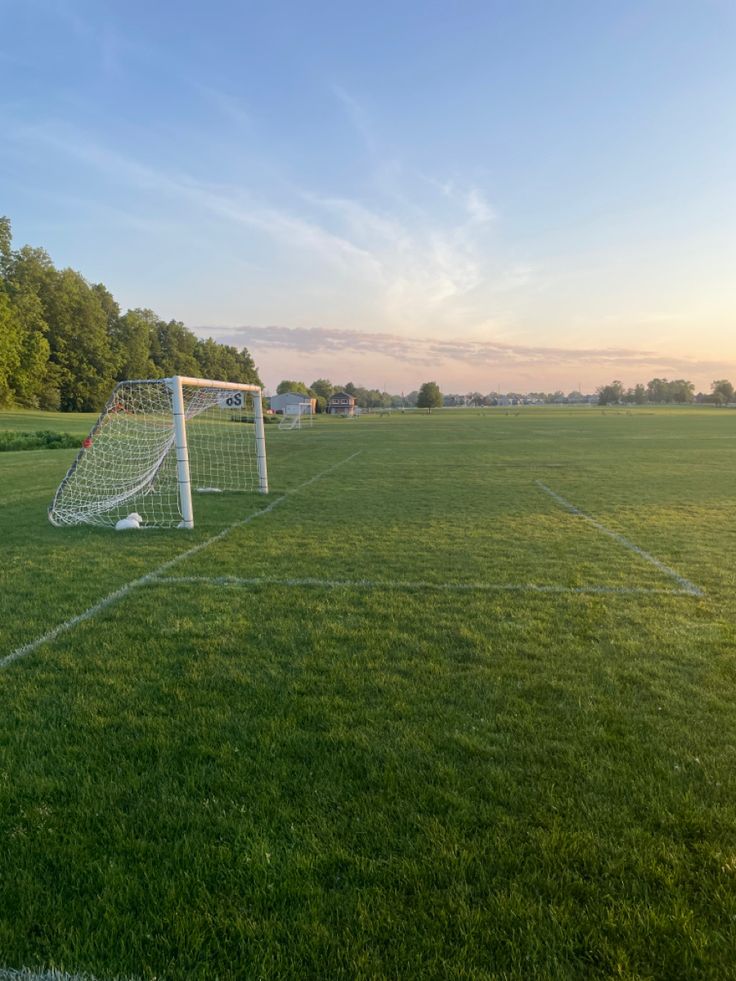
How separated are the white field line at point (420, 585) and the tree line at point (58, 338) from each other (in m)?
52.9

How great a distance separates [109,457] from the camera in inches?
614

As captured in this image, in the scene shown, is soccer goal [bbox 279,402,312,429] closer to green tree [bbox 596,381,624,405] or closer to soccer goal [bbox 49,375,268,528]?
soccer goal [bbox 49,375,268,528]

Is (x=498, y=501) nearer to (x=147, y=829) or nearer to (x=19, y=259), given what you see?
(x=147, y=829)

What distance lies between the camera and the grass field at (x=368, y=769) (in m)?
1.95

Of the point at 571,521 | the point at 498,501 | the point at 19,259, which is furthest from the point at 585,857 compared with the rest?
the point at 19,259

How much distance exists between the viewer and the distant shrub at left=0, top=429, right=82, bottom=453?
77.9 ft

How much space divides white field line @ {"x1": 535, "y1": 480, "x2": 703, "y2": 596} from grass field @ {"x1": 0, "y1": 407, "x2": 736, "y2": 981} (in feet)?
0.23

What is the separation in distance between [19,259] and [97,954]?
81.6 meters

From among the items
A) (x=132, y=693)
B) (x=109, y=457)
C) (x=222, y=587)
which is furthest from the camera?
(x=109, y=457)

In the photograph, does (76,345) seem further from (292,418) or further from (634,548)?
(634,548)

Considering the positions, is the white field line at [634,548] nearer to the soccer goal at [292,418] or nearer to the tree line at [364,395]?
the soccer goal at [292,418]

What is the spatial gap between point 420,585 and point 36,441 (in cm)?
2423

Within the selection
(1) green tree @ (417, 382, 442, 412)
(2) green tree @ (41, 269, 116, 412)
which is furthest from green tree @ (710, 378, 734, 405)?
(2) green tree @ (41, 269, 116, 412)

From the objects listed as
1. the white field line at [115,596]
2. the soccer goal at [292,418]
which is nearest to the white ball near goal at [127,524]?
the white field line at [115,596]
